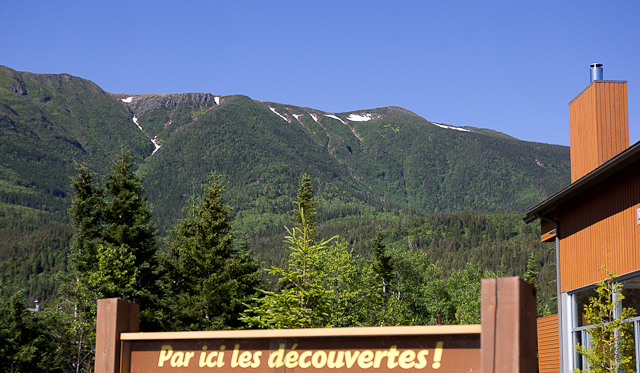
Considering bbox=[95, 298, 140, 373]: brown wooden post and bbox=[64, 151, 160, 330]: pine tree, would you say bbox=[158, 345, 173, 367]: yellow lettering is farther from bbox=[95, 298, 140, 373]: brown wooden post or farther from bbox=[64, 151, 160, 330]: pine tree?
bbox=[64, 151, 160, 330]: pine tree

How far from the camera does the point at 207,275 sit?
35938 mm

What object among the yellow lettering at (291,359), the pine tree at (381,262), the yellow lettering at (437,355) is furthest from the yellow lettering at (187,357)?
the pine tree at (381,262)

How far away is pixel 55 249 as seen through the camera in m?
186

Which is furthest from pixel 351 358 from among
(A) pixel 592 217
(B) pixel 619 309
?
(A) pixel 592 217

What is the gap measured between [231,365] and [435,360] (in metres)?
2.28

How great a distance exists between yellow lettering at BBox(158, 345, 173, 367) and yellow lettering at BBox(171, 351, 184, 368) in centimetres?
7

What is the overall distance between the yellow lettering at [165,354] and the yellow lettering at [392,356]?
257 centimetres

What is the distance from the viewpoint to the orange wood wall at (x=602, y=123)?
16328 millimetres

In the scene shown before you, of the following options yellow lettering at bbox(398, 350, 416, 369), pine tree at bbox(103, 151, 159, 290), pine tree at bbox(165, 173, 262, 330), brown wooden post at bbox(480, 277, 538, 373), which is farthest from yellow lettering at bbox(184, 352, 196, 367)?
pine tree at bbox(103, 151, 159, 290)

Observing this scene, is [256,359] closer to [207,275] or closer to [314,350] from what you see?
[314,350]

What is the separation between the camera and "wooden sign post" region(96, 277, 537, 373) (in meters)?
5.59

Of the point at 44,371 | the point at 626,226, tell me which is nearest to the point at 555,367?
the point at 626,226

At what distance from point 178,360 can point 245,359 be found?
2.73 ft

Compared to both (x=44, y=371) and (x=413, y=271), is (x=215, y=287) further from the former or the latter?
(x=413, y=271)
